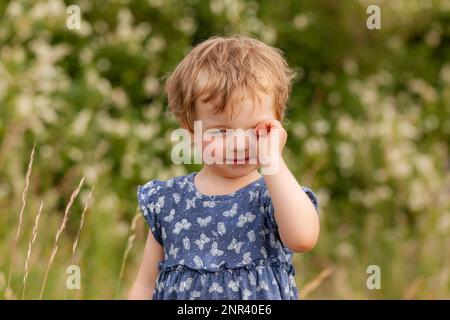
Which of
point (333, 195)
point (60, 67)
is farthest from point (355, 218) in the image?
point (60, 67)

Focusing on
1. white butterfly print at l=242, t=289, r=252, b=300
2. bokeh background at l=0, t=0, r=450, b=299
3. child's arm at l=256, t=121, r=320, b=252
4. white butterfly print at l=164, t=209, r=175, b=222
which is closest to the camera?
child's arm at l=256, t=121, r=320, b=252

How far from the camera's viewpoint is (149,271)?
2.31m

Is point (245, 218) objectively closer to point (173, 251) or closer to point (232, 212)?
point (232, 212)

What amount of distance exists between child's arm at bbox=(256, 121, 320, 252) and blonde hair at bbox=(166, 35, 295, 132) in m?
0.13

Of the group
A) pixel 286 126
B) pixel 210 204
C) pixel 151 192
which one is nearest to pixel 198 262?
pixel 210 204

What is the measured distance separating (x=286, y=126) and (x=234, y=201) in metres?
4.11

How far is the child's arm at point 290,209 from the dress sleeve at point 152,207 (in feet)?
1.21

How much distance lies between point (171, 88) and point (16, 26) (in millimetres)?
3778

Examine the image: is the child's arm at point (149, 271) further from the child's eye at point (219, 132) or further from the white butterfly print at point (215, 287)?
the child's eye at point (219, 132)

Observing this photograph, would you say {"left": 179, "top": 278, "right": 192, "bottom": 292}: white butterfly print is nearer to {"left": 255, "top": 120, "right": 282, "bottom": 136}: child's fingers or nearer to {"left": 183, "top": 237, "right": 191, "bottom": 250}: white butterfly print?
{"left": 183, "top": 237, "right": 191, "bottom": 250}: white butterfly print

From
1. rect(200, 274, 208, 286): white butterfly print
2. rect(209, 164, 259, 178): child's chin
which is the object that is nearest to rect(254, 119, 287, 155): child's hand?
rect(209, 164, 259, 178): child's chin

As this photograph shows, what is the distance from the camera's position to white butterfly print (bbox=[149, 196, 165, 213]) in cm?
226

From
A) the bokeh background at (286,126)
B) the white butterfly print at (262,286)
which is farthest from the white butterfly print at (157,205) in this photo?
the bokeh background at (286,126)

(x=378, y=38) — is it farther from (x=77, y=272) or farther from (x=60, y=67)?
(x=77, y=272)
